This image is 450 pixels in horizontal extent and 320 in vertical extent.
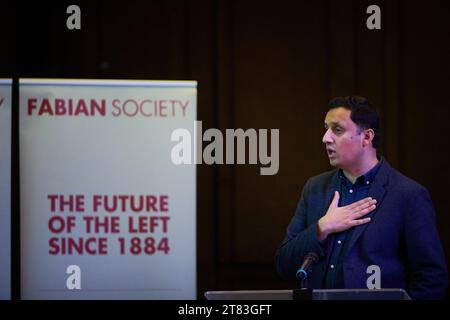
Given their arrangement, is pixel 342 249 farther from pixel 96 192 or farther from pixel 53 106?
pixel 53 106

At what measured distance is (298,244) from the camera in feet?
8.36

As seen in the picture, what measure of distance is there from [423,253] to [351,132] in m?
0.58

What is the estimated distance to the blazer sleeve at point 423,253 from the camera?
7.82 feet

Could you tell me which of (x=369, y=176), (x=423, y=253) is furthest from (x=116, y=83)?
(x=423, y=253)

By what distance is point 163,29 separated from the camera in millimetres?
3920

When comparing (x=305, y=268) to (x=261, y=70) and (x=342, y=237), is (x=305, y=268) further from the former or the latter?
(x=261, y=70)

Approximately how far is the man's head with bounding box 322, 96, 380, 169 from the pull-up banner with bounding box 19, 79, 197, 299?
739mm

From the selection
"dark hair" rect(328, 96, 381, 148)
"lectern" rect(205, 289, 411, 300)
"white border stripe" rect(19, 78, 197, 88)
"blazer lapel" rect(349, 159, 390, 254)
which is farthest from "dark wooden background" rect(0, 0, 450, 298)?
"lectern" rect(205, 289, 411, 300)

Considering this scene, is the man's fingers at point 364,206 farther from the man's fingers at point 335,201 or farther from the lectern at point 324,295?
the lectern at point 324,295

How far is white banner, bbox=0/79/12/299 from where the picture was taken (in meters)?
3.08

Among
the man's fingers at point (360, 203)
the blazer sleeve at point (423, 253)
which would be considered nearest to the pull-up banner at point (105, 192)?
the man's fingers at point (360, 203)

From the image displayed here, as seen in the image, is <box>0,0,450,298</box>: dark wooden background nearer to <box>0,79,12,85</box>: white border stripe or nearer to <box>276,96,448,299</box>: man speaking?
<box>0,79,12,85</box>: white border stripe

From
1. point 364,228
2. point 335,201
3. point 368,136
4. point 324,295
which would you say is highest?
point 368,136

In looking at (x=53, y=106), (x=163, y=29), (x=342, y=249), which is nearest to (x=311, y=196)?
(x=342, y=249)
